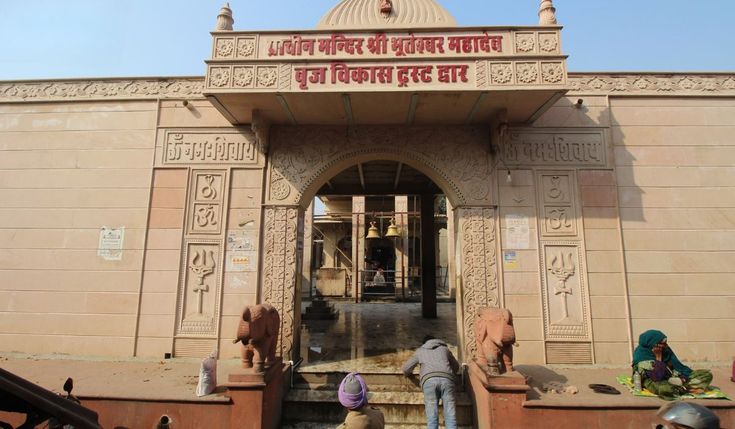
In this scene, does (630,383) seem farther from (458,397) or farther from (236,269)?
(236,269)

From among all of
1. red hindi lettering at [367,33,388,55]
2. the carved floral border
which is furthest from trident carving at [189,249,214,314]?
red hindi lettering at [367,33,388,55]

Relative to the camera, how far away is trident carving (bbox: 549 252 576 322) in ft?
19.5

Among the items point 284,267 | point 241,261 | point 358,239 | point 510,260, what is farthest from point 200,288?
point 358,239

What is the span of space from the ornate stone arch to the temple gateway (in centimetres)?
3

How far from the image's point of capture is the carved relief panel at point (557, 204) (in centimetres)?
612

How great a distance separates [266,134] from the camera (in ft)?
20.6

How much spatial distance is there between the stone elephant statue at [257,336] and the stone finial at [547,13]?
19.2ft

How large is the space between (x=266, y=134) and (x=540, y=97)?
4367 millimetres

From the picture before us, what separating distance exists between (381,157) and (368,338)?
3.79m

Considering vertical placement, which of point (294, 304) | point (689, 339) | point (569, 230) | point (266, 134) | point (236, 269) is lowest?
point (689, 339)

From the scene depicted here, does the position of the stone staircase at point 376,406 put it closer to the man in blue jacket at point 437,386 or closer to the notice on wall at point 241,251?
the man in blue jacket at point 437,386

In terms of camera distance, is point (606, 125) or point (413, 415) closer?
point (413, 415)

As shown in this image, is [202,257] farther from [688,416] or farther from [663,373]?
[663,373]

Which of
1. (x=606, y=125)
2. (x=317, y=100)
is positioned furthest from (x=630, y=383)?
(x=317, y=100)
